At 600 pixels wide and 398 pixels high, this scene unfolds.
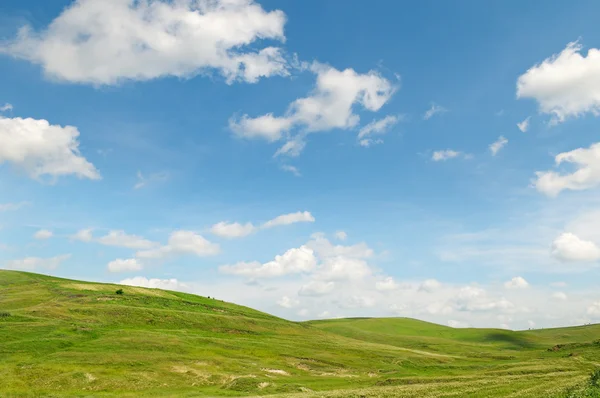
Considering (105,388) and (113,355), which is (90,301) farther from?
(105,388)

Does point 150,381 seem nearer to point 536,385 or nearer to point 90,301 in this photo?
point 536,385

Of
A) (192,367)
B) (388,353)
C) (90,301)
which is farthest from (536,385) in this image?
(90,301)

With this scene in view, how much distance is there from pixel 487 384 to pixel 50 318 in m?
101

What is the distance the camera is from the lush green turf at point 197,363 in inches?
2527

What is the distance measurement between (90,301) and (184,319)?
104 feet

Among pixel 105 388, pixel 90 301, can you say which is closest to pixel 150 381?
pixel 105 388

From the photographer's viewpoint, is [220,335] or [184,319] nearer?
[220,335]

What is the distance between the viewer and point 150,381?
71.4 m

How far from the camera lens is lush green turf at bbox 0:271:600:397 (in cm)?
6419

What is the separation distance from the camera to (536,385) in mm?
59062

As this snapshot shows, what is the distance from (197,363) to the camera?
8562 centimetres

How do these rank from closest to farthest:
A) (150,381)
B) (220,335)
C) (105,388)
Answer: (105,388) < (150,381) < (220,335)

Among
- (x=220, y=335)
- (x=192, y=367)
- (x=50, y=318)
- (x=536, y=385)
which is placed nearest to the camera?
(x=536, y=385)

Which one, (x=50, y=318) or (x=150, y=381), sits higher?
(x=50, y=318)
